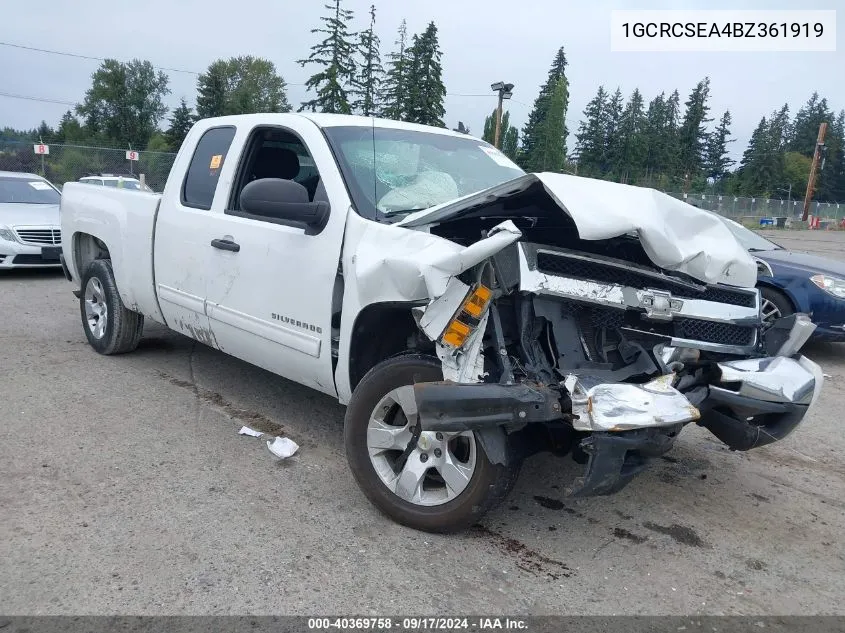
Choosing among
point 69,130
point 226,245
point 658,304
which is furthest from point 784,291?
point 69,130

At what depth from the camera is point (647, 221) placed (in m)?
2.93

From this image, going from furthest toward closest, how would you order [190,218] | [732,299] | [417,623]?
1. [190,218]
2. [732,299]
3. [417,623]

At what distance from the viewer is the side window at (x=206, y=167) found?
4648 mm

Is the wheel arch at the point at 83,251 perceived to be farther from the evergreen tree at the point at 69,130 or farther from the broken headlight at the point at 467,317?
the evergreen tree at the point at 69,130

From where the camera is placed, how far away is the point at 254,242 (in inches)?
161

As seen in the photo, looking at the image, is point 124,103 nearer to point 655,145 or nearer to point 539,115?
point 539,115

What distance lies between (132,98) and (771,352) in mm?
76713

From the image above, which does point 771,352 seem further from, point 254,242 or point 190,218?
point 190,218

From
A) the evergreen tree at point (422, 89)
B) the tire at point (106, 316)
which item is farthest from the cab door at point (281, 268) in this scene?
the evergreen tree at point (422, 89)

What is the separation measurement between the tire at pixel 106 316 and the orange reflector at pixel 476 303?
3.79 m

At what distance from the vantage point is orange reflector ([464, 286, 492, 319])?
115 inches

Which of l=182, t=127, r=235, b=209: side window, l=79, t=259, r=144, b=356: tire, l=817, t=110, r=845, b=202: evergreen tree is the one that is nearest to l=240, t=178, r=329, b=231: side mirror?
l=182, t=127, r=235, b=209: side window

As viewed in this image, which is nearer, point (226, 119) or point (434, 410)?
point (434, 410)

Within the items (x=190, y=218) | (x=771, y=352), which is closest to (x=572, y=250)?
(x=771, y=352)
